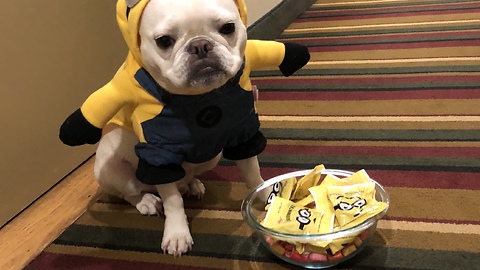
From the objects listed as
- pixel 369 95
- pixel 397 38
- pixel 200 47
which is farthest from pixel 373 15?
pixel 200 47

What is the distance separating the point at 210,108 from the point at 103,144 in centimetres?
29

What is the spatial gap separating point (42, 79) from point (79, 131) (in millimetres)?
407

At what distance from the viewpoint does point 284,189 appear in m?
1.05

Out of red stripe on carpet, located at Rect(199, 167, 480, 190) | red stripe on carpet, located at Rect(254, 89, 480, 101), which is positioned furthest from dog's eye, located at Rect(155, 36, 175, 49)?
red stripe on carpet, located at Rect(254, 89, 480, 101)

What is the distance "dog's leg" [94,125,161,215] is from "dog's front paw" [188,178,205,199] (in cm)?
7

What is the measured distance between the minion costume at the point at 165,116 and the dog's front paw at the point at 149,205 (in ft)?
0.58

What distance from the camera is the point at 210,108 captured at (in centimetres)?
97

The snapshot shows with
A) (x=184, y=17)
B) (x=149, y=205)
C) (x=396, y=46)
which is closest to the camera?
(x=184, y=17)

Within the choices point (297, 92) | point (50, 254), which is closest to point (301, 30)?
point (297, 92)

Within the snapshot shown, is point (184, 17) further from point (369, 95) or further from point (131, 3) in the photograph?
point (369, 95)

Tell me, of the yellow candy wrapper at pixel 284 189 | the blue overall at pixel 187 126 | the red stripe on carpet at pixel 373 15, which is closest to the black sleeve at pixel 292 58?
the blue overall at pixel 187 126

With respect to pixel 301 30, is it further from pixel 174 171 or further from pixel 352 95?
pixel 174 171

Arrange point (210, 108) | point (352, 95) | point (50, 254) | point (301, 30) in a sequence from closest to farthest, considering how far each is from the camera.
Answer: point (210, 108) < point (50, 254) < point (352, 95) < point (301, 30)

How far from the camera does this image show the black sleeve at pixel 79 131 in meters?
0.97
